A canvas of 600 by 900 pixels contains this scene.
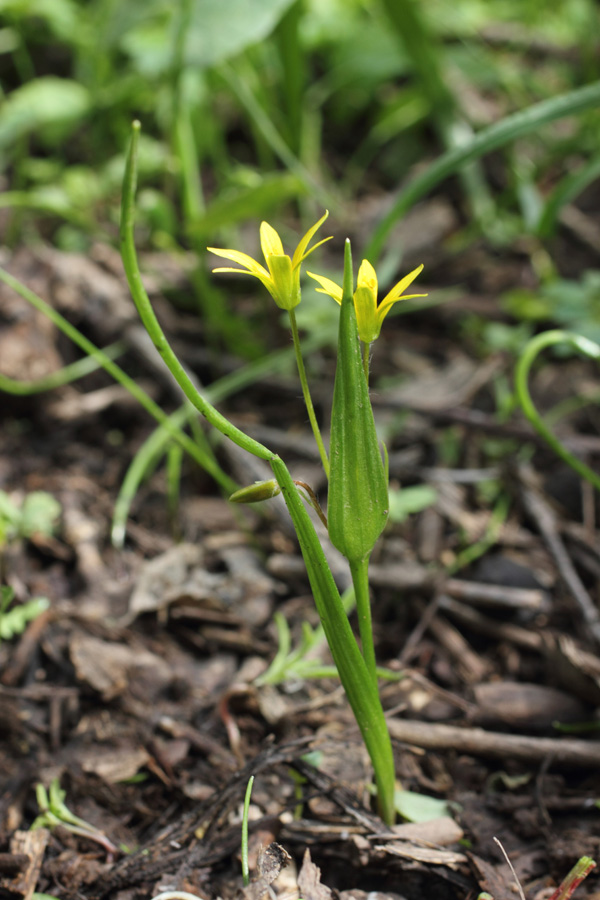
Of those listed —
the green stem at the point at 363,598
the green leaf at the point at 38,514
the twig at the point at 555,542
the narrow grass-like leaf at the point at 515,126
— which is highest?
the narrow grass-like leaf at the point at 515,126

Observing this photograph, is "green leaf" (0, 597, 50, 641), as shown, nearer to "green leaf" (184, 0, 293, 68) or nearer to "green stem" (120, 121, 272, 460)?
"green stem" (120, 121, 272, 460)

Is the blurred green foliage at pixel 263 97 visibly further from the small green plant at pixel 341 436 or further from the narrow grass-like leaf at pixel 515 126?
the small green plant at pixel 341 436

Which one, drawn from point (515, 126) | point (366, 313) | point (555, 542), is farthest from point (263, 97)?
point (366, 313)

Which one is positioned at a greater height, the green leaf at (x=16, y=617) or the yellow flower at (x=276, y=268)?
the yellow flower at (x=276, y=268)

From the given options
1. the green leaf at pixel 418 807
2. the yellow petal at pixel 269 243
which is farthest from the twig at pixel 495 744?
the yellow petal at pixel 269 243

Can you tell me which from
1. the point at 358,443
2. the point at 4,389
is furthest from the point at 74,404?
the point at 358,443

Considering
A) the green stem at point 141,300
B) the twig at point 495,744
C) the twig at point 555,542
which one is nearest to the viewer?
the green stem at point 141,300

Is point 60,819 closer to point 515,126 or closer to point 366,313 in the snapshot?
point 366,313

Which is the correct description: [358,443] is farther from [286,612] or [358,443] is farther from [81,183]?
[81,183]

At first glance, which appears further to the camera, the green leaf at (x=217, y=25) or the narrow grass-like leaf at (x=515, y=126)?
the green leaf at (x=217, y=25)

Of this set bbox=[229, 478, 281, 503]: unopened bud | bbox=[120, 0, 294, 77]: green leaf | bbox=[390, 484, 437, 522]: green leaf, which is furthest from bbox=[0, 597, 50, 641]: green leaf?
bbox=[120, 0, 294, 77]: green leaf
